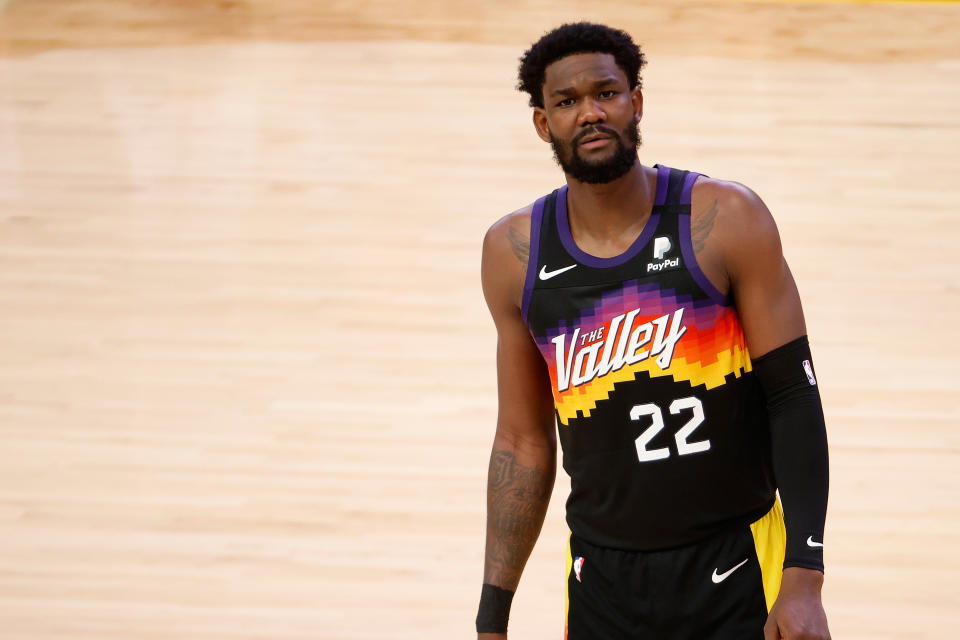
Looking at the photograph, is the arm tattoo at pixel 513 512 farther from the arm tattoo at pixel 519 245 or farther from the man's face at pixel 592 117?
the man's face at pixel 592 117

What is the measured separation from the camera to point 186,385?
4043 millimetres

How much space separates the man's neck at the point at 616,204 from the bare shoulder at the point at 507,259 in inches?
4.3

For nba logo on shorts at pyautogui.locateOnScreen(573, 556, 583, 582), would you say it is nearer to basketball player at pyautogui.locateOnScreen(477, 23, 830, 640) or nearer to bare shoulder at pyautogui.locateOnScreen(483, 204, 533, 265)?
basketball player at pyautogui.locateOnScreen(477, 23, 830, 640)

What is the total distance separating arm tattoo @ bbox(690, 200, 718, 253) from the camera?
168cm

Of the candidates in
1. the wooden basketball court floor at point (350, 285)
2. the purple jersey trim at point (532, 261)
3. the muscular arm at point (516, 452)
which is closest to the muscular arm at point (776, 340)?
the purple jersey trim at point (532, 261)

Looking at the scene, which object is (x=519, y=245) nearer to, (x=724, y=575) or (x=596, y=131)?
(x=596, y=131)

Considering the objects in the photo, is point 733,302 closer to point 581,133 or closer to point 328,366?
point 581,133

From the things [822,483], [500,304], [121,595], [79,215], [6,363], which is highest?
[500,304]

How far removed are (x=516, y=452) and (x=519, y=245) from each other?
34 centimetres

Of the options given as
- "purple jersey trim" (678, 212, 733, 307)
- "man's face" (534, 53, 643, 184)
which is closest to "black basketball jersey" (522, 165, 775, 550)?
Answer: "purple jersey trim" (678, 212, 733, 307)

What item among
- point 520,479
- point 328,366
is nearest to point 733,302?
point 520,479

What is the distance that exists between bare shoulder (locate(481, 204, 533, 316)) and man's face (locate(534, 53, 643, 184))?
151mm

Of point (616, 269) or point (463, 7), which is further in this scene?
point (463, 7)

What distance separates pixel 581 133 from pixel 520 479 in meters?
0.57
